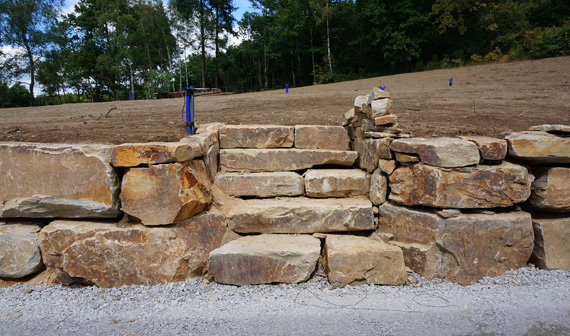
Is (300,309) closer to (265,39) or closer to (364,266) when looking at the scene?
(364,266)

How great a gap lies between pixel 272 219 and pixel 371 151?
1506mm

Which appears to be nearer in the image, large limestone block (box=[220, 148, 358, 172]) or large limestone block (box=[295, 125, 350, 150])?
large limestone block (box=[220, 148, 358, 172])

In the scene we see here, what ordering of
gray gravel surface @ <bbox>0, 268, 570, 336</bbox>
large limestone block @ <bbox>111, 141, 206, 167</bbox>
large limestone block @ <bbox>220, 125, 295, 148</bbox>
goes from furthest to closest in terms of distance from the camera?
1. large limestone block @ <bbox>220, 125, 295, 148</bbox>
2. large limestone block @ <bbox>111, 141, 206, 167</bbox>
3. gray gravel surface @ <bbox>0, 268, 570, 336</bbox>

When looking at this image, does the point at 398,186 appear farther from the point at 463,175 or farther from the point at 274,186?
the point at 274,186

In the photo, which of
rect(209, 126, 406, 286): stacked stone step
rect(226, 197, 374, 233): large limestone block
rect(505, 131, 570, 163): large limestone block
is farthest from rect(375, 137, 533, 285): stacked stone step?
rect(226, 197, 374, 233): large limestone block

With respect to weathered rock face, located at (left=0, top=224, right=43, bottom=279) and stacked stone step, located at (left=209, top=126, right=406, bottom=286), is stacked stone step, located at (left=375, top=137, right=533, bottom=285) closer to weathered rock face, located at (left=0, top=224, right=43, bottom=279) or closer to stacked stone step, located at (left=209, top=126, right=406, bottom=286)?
stacked stone step, located at (left=209, top=126, right=406, bottom=286)

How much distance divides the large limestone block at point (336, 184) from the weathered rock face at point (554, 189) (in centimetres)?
176

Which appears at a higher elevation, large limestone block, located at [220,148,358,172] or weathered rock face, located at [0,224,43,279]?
large limestone block, located at [220,148,358,172]

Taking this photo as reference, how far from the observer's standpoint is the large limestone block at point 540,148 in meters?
2.90

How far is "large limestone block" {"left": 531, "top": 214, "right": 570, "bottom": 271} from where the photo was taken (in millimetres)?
3033

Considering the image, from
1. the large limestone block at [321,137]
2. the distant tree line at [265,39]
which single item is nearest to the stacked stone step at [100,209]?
the large limestone block at [321,137]

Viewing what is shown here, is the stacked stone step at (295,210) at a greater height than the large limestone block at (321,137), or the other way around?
the large limestone block at (321,137)

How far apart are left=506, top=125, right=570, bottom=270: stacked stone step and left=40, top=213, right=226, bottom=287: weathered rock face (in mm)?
3626

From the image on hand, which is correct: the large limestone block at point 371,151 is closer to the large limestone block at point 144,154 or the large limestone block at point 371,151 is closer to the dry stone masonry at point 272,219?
the dry stone masonry at point 272,219
